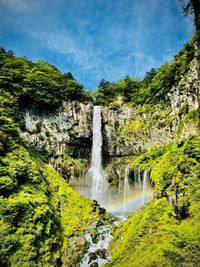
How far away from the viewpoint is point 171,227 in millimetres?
9273

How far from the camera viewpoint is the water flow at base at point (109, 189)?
20.3 meters

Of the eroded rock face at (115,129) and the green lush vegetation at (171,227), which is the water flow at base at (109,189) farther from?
the green lush vegetation at (171,227)

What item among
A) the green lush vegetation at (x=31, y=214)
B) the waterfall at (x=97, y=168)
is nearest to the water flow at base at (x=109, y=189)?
the waterfall at (x=97, y=168)

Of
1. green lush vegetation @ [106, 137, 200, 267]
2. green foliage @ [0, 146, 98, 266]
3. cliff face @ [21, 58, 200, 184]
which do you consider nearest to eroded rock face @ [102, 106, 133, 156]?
cliff face @ [21, 58, 200, 184]

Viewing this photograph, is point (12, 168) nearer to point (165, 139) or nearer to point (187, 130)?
point (187, 130)

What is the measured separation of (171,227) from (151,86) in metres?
22.5

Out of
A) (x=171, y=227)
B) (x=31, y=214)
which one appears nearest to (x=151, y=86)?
(x=171, y=227)

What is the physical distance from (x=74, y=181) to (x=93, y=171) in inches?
128

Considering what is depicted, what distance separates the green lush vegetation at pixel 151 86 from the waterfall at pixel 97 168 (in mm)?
3489

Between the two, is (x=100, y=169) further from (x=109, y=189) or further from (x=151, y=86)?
(x=151, y=86)

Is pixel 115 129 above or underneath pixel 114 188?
above

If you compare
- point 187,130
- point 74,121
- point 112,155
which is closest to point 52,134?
point 74,121

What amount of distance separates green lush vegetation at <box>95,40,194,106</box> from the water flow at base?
3489mm

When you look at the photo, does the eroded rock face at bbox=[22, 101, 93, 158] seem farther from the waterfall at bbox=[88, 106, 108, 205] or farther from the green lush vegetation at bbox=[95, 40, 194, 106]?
the green lush vegetation at bbox=[95, 40, 194, 106]
